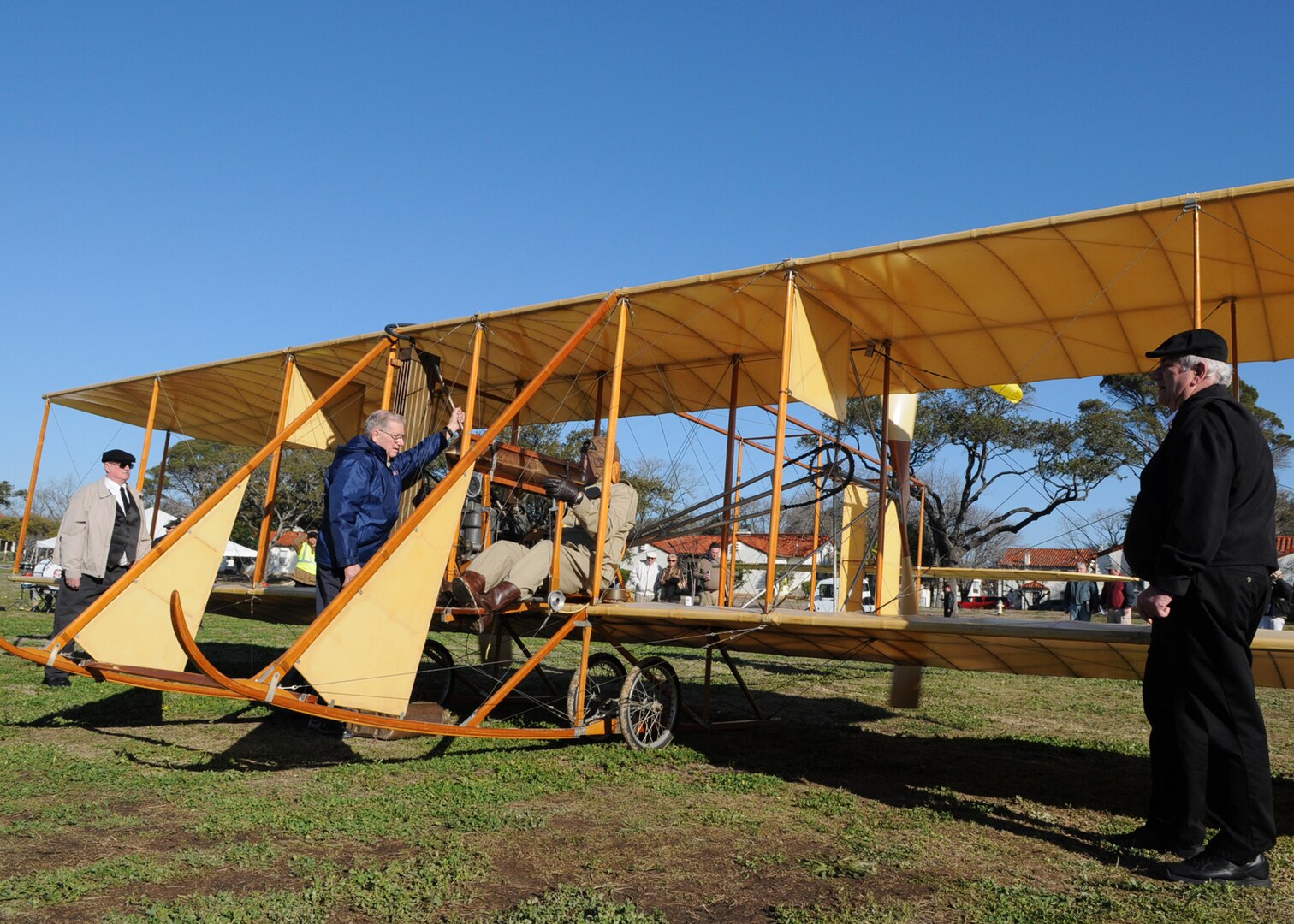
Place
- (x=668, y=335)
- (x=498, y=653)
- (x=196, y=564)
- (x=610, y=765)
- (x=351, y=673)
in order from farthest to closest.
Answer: (x=498, y=653) < (x=668, y=335) < (x=196, y=564) < (x=610, y=765) < (x=351, y=673)

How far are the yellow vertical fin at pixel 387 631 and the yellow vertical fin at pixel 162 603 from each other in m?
1.24

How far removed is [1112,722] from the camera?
8.66m

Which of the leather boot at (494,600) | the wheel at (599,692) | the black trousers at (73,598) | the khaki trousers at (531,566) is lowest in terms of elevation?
the wheel at (599,692)

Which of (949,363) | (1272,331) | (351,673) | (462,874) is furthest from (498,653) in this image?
(1272,331)

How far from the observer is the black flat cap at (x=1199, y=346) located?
13.3 feet

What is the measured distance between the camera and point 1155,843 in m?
3.98

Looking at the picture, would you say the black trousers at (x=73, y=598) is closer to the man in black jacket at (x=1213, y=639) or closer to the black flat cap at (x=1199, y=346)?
the man in black jacket at (x=1213, y=639)

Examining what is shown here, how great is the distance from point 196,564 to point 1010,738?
6429 mm

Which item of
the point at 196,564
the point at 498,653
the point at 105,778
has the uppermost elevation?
the point at 196,564

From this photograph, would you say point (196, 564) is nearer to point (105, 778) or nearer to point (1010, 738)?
point (105, 778)

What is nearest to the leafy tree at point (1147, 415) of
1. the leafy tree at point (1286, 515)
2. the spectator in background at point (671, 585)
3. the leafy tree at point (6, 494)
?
the leafy tree at point (1286, 515)

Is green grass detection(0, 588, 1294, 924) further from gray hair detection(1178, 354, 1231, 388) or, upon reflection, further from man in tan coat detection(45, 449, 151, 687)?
gray hair detection(1178, 354, 1231, 388)

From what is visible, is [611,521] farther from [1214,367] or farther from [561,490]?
[1214,367]

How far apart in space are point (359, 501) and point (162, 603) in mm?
1371
